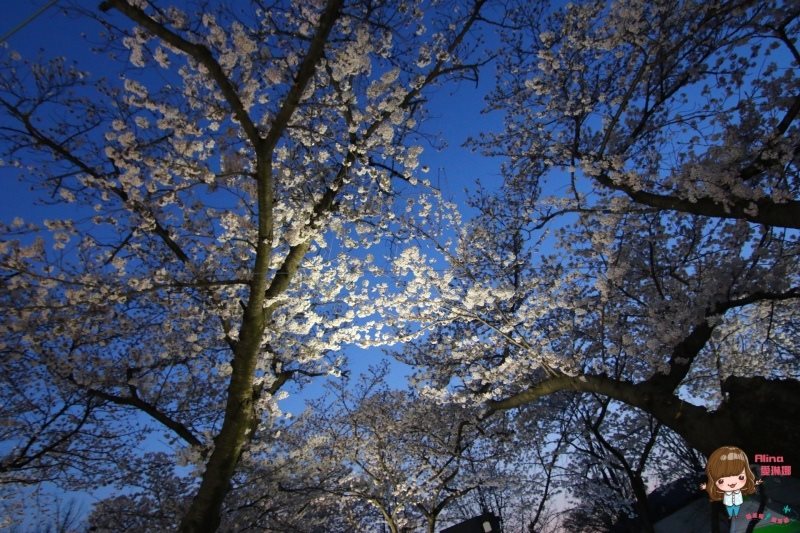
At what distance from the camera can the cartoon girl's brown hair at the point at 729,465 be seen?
14.1 feet

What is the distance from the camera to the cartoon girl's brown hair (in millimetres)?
4289

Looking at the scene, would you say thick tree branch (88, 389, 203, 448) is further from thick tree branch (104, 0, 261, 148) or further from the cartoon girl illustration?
the cartoon girl illustration

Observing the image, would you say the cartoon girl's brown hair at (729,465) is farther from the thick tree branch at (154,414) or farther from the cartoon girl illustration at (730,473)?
the thick tree branch at (154,414)

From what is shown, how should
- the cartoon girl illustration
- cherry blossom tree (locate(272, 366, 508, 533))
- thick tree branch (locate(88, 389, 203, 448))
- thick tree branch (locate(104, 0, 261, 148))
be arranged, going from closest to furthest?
1. thick tree branch (locate(104, 0, 261, 148))
2. the cartoon girl illustration
3. thick tree branch (locate(88, 389, 203, 448))
4. cherry blossom tree (locate(272, 366, 508, 533))

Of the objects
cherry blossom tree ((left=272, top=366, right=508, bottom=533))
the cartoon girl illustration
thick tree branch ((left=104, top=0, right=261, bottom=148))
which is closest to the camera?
thick tree branch ((left=104, top=0, right=261, bottom=148))

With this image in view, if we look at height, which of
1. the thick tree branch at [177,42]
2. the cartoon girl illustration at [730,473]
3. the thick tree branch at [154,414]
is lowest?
the cartoon girl illustration at [730,473]

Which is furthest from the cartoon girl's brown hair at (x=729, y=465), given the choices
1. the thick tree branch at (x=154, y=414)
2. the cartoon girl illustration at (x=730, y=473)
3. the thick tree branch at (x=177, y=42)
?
the thick tree branch at (x=154, y=414)

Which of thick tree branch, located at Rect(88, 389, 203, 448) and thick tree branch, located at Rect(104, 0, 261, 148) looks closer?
thick tree branch, located at Rect(104, 0, 261, 148)

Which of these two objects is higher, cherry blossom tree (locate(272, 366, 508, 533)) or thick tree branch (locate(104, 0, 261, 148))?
thick tree branch (locate(104, 0, 261, 148))

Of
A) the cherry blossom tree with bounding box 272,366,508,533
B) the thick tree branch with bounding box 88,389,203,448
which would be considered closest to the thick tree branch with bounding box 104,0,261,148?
the thick tree branch with bounding box 88,389,203,448

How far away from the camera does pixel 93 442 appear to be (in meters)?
10.7

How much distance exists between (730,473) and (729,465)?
0.08 meters

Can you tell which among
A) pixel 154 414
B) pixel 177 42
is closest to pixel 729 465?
pixel 177 42

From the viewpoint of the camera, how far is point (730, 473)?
432cm
